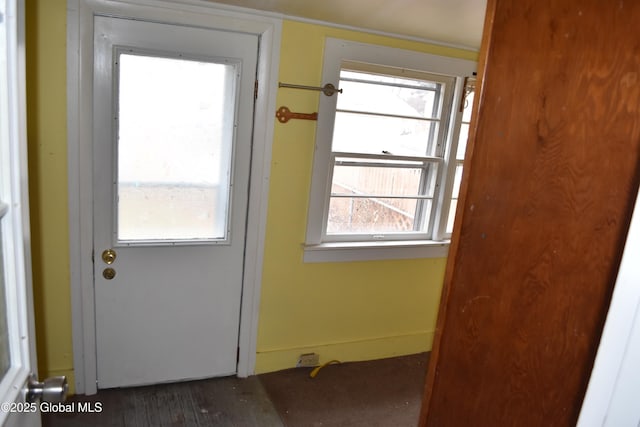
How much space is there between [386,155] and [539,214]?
1.81 m

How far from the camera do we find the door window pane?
2229mm

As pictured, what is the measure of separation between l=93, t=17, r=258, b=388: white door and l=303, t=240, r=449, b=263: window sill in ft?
1.50

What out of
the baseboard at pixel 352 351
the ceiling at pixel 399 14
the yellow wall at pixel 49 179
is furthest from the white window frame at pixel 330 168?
the yellow wall at pixel 49 179

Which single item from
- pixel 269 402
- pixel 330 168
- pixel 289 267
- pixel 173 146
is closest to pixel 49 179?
pixel 173 146

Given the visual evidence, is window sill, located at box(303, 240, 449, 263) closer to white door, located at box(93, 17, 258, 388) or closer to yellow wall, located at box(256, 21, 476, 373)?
yellow wall, located at box(256, 21, 476, 373)

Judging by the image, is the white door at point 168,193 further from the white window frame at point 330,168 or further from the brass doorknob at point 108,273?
the white window frame at point 330,168

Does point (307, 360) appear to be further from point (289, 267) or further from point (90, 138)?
point (90, 138)

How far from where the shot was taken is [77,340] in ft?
7.81

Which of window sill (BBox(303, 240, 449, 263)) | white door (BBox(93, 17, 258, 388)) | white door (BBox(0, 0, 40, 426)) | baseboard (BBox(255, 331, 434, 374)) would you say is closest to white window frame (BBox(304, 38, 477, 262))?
window sill (BBox(303, 240, 449, 263))

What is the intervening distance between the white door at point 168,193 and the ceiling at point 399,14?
0.93 ft

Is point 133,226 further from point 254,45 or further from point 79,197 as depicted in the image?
point 254,45

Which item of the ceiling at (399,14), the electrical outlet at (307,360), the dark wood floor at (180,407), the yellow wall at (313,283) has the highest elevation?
the ceiling at (399,14)

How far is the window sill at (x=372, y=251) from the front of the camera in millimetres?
2750

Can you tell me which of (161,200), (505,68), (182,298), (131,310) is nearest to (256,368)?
(182,298)
